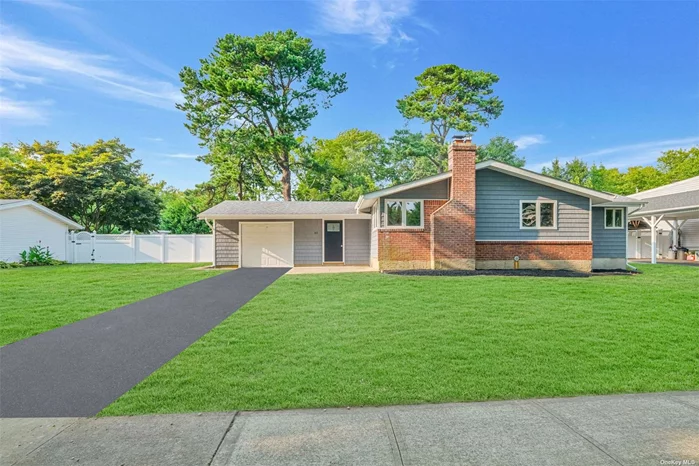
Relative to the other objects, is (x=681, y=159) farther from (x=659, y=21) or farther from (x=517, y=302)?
(x=517, y=302)

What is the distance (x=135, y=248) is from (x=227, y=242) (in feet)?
19.5

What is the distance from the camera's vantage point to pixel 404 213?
40.3 feet

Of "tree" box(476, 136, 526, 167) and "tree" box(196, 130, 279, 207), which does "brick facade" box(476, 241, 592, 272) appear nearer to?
"tree" box(196, 130, 279, 207)

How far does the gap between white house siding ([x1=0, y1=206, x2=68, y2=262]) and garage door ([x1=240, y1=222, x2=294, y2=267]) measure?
10434mm

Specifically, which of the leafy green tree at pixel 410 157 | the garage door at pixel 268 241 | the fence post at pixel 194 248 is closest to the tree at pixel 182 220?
the fence post at pixel 194 248

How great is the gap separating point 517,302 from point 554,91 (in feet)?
63.9

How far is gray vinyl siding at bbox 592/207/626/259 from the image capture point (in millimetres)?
13195

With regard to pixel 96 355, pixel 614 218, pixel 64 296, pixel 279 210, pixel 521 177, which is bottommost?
pixel 96 355

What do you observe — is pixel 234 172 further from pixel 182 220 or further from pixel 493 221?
pixel 493 221

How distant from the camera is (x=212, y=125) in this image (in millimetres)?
24031

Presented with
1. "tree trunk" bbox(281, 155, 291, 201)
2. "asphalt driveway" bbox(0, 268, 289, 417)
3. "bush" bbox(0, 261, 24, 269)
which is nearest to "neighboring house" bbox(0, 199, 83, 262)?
"bush" bbox(0, 261, 24, 269)

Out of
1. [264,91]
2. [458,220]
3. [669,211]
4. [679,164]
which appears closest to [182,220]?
[264,91]

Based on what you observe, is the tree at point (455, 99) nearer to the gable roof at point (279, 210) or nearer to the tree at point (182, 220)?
the gable roof at point (279, 210)

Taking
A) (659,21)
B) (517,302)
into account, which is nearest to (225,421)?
(517,302)
